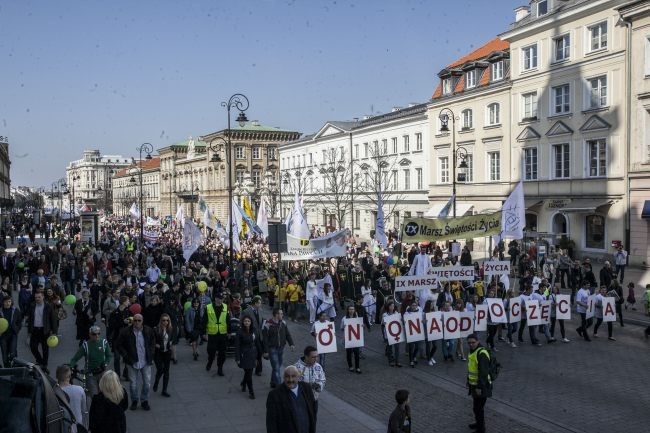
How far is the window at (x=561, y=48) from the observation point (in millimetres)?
35688

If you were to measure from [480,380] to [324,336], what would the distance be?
433 cm

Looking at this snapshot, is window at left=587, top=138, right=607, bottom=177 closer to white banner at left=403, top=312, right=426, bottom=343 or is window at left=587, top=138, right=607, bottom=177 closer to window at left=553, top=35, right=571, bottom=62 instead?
window at left=553, top=35, right=571, bottom=62

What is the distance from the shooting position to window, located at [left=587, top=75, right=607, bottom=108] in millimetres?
33562

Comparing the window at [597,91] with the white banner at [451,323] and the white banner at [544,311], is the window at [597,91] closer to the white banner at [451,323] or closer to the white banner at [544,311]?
the white banner at [544,311]

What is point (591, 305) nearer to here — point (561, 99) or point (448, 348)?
point (448, 348)

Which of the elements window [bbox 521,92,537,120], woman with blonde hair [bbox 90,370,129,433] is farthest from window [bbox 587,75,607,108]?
woman with blonde hair [bbox 90,370,129,433]

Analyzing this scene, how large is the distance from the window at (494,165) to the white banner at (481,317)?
27.7 m

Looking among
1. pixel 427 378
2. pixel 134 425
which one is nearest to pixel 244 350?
pixel 134 425

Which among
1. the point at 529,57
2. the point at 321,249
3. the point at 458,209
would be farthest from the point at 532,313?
the point at 458,209

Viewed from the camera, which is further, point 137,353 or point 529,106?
point 529,106

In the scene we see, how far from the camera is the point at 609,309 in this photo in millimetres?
17016

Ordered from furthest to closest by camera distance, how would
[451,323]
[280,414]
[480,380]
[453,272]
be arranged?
[453,272] → [451,323] → [480,380] → [280,414]

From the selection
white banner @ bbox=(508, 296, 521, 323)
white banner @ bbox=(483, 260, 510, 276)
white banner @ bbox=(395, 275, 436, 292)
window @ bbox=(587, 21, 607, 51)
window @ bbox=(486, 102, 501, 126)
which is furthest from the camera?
window @ bbox=(486, 102, 501, 126)

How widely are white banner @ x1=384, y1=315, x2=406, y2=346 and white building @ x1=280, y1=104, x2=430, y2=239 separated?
3387 centimetres
